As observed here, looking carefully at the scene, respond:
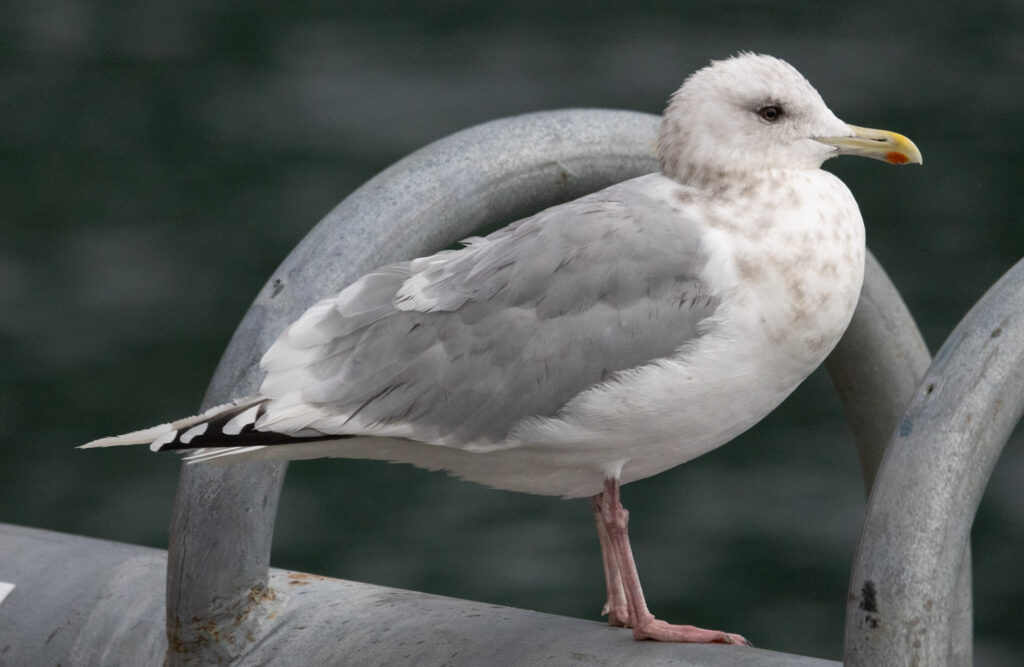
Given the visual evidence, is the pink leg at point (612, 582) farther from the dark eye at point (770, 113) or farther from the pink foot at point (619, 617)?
the dark eye at point (770, 113)

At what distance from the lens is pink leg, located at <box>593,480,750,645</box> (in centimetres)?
200

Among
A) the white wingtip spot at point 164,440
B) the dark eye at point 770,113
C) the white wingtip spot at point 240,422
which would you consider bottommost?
the white wingtip spot at point 164,440

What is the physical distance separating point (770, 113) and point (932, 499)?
29.5 inches

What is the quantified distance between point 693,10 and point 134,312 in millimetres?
2944

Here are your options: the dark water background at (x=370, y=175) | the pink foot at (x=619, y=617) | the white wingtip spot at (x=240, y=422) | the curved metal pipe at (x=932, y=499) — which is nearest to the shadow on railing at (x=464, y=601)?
the curved metal pipe at (x=932, y=499)

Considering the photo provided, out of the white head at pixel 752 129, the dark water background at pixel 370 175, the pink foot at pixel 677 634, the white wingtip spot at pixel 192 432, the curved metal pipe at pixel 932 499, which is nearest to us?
the curved metal pipe at pixel 932 499

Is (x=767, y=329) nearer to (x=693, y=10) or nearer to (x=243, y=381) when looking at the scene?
(x=243, y=381)

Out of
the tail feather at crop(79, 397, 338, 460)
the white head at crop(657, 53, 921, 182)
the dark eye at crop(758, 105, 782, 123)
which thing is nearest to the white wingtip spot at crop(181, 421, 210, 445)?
the tail feather at crop(79, 397, 338, 460)

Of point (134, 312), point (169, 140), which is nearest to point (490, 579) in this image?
point (134, 312)

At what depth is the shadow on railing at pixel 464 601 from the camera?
153 cm

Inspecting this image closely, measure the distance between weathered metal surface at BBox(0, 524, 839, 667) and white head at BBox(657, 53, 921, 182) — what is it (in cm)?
64

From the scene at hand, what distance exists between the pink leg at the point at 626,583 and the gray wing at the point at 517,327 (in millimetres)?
211

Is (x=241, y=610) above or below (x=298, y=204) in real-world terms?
below

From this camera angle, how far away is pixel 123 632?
→ 6.87 feet
